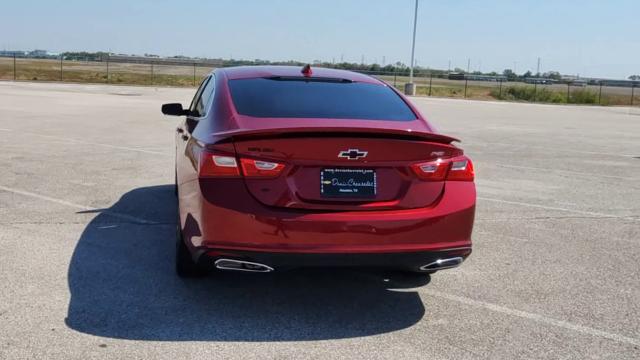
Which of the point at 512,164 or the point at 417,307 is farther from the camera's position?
the point at 512,164

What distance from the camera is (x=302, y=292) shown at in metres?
4.98

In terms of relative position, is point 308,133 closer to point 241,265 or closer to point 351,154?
point 351,154

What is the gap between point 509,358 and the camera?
3971 millimetres

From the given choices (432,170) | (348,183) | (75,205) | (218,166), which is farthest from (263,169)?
(75,205)

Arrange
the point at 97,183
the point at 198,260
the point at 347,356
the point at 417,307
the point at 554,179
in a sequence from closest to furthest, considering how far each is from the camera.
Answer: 1. the point at 347,356
2. the point at 198,260
3. the point at 417,307
4. the point at 97,183
5. the point at 554,179

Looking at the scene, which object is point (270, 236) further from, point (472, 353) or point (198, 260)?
point (472, 353)

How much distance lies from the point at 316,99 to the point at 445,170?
3.79 ft

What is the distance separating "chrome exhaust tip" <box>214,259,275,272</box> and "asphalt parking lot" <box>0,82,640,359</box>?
13.8 inches

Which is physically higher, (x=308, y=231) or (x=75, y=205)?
(x=308, y=231)

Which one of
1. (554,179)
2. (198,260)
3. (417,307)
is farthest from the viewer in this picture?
(554,179)

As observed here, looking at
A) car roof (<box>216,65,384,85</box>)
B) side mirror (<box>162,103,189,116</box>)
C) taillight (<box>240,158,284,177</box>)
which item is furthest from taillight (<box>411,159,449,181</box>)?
side mirror (<box>162,103,189,116</box>)

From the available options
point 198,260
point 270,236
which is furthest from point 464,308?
point 198,260

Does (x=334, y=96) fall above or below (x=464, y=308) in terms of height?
above

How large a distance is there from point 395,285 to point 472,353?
1.28 meters
